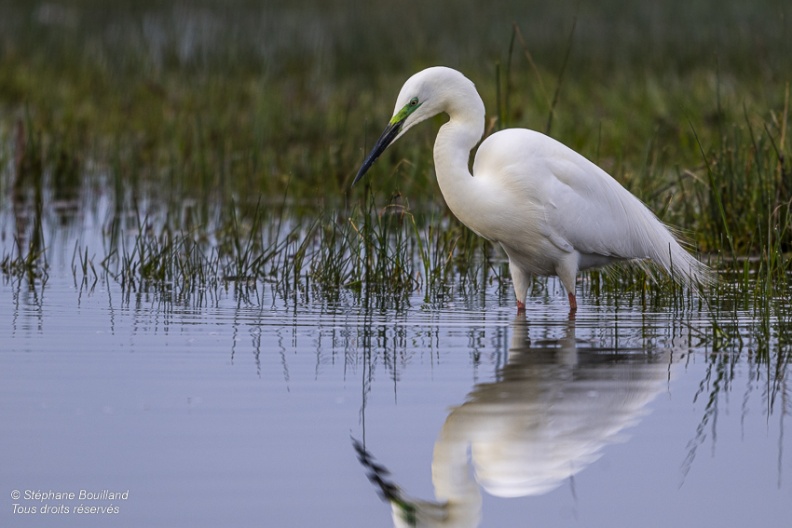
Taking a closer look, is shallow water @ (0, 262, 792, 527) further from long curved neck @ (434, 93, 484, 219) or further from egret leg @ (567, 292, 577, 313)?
long curved neck @ (434, 93, 484, 219)

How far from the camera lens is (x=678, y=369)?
4.68m

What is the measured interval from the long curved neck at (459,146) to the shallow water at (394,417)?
21.8 inches

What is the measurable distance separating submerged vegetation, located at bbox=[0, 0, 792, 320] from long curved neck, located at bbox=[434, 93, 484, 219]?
501mm

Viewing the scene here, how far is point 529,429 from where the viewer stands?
3.80 m

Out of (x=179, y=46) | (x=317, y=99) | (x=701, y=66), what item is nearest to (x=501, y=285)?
(x=317, y=99)

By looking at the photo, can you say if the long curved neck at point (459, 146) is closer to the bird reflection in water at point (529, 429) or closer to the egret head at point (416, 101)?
the egret head at point (416, 101)

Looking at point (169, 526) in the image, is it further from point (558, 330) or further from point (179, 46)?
point (179, 46)

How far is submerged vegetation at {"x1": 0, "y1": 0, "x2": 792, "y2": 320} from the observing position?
688 cm

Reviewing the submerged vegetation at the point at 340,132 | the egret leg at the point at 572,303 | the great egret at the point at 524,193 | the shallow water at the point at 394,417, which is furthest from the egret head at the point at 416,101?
the egret leg at the point at 572,303

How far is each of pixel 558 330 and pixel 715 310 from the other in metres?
0.78

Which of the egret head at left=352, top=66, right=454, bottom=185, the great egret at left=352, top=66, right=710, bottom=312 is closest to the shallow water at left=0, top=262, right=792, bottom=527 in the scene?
the great egret at left=352, top=66, right=710, bottom=312

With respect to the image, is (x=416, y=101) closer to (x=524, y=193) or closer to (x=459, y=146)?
(x=459, y=146)

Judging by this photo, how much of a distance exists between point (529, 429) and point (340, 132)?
21.6 ft

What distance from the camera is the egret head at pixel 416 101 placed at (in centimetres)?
577
